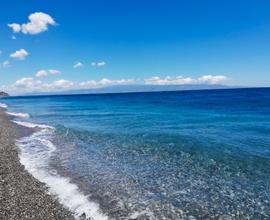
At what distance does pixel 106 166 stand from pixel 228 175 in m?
7.08

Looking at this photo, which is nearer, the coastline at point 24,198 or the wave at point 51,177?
the coastline at point 24,198

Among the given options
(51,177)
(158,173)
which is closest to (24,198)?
(51,177)

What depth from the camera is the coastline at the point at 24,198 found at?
11109 millimetres

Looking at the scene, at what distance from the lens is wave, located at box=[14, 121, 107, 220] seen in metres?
11.9

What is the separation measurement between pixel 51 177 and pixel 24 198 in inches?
139

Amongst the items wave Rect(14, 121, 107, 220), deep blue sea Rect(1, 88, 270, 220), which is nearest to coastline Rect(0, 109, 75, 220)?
wave Rect(14, 121, 107, 220)

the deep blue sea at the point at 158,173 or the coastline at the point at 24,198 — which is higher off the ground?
the coastline at the point at 24,198

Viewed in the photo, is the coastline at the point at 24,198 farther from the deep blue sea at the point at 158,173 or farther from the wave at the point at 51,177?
the deep blue sea at the point at 158,173

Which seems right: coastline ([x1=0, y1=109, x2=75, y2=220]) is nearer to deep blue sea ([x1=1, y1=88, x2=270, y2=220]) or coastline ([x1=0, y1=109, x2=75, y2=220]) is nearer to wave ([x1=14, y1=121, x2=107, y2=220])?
wave ([x1=14, y1=121, x2=107, y2=220])

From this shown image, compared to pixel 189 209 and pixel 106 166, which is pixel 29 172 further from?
pixel 189 209

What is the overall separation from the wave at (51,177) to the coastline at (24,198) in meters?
0.39

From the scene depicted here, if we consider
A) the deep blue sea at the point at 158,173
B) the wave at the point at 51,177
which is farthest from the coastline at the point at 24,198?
the deep blue sea at the point at 158,173

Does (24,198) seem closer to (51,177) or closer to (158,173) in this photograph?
(51,177)

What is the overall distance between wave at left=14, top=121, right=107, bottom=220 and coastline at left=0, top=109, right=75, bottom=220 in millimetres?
393
